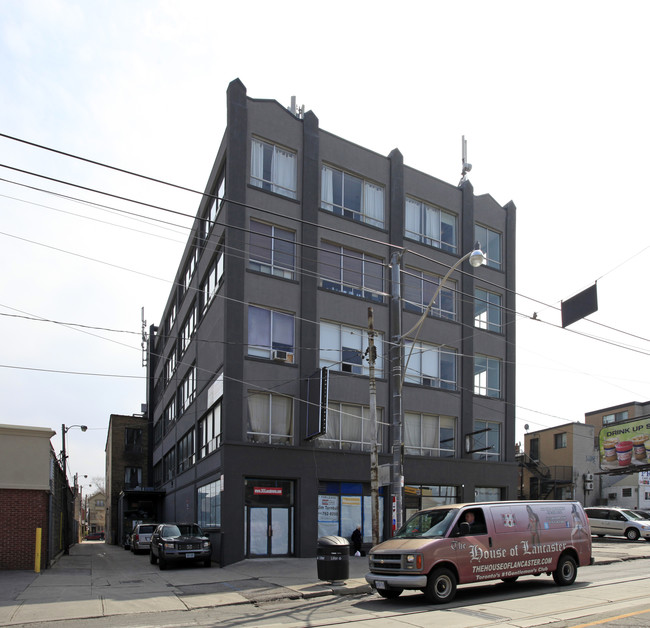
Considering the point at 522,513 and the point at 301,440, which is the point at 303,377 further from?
the point at 522,513

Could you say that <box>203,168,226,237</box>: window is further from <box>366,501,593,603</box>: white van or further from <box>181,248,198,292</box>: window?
<box>366,501,593,603</box>: white van

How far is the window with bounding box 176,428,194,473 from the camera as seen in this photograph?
33784 mm

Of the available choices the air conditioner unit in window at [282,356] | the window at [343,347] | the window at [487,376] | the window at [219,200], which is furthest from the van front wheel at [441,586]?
the window at [487,376]

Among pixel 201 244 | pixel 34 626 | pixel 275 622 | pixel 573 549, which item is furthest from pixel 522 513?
pixel 201 244

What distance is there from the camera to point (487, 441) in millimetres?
32000

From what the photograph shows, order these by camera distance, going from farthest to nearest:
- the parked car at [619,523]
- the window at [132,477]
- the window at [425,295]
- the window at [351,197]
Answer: the window at [132,477] → the parked car at [619,523] → the window at [425,295] → the window at [351,197]

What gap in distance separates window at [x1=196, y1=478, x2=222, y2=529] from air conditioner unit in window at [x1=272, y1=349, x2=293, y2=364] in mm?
5000

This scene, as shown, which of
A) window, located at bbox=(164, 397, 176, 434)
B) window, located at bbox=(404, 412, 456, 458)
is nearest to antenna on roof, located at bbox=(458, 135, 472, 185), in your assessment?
window, located at bbox=(404, 412, 456, 458)

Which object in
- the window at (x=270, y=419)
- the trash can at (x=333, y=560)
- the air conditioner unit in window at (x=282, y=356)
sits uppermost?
the air conditioner unit in window at (x=282, y=356)

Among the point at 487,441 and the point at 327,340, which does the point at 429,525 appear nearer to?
the point at 327,340

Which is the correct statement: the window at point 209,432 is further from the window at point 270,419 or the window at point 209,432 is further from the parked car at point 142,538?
the parked car at point 142,538

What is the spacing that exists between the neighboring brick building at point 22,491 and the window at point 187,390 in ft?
39.2

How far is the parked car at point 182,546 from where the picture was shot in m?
22.3

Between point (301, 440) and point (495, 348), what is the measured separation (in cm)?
1220
